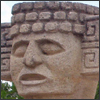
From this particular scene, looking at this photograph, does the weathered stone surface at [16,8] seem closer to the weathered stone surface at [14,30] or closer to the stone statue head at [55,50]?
the stone statue head at [55,50]

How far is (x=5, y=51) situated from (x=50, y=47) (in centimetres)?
88

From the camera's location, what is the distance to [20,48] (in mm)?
4793

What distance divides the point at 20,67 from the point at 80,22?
114 cm

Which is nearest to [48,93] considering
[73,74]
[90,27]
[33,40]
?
[73,74]

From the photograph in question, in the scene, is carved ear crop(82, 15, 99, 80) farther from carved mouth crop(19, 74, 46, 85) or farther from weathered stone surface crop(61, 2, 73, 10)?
carved mouth crop(19, 74, 46, 85)

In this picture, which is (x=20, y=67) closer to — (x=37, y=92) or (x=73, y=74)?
(x=37, y=92)

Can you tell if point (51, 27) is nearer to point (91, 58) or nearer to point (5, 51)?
point (91, 58)

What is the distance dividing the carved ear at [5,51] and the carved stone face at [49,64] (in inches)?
12.9

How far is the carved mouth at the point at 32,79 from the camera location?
4550 millimetres

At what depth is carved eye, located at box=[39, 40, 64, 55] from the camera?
15.1 ft

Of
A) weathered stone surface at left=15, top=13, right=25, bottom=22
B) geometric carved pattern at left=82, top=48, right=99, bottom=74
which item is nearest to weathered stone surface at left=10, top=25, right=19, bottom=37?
weathered stone surface at left=15, top=13, right=25, bottom=22

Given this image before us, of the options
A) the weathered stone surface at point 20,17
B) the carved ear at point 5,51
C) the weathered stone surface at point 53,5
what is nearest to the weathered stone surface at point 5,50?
the carved ear at point 5,51

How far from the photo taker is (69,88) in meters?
4.54

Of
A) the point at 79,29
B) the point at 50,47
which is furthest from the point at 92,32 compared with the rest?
the point at 50,47
